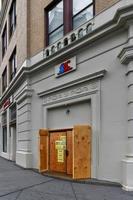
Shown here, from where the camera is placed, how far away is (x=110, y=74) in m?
12.9

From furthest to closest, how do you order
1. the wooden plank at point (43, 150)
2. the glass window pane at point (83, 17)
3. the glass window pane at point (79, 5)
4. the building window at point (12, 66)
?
the building window at point (12, 66) < the wooden plank at point (43, 150) < the glass window pane at point (79, 5) < the glass window pane at point (83, 17)

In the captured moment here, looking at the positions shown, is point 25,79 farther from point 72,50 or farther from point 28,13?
point 72,50

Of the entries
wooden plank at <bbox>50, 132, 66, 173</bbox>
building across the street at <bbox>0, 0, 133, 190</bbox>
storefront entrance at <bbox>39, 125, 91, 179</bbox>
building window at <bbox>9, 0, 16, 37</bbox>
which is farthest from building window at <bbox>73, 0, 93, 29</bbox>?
building window at <bbox>9, 0, 16, 37</bbox>

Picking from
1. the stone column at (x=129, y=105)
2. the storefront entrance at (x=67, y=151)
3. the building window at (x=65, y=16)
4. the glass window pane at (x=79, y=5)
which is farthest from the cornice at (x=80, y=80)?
the glass window pane at (x=79, y=5)

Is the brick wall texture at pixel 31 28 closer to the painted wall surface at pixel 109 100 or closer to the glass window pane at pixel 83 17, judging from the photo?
the glass window pane at pixel 83 17

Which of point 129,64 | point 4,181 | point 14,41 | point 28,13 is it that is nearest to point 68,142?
point 4,181

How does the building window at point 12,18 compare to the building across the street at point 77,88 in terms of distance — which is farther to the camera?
the building window at point 12,18

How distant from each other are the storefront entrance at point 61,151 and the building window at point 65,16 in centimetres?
443

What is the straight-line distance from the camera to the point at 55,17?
17500 millimetres

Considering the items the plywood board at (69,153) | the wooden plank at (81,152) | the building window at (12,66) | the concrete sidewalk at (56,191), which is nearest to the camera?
the concrete sidewalk at (56,191)

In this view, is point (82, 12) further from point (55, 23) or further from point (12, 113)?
point (12, 113)

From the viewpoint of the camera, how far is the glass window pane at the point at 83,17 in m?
14.6

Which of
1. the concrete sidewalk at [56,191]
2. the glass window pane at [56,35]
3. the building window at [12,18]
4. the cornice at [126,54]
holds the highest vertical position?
the building window at [12,18]

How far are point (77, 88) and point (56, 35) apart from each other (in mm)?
3701
